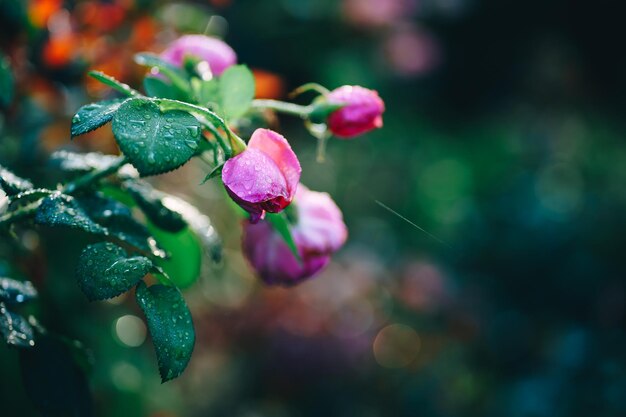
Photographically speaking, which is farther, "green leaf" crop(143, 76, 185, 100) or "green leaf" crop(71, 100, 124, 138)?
"green leaf" crop(143, 76, 185, 100)

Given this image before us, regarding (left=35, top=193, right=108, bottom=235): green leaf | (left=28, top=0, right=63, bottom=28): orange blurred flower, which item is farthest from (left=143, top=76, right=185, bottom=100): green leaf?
(left=28, top=0, right=63, bottom=28): orange blurred flower

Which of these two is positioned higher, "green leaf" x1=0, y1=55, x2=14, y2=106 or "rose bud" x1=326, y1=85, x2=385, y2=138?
"rose bud" x1=326, y1=85, x2=385, y2=138

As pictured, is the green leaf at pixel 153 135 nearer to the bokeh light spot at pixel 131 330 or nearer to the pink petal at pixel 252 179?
the pink petal at pixel 252 179

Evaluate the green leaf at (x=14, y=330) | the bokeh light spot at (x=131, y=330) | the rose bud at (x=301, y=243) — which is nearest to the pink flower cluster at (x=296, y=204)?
the rose bud at (x=301, y=243)

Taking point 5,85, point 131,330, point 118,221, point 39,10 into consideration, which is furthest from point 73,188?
point 131,330

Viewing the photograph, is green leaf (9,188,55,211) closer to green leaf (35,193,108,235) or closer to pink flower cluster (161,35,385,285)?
green leaf (35,193,108,235)

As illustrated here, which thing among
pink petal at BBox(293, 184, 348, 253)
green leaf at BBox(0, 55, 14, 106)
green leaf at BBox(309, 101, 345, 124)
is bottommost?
pink petal at BBox(293, 184, 348, 253)
